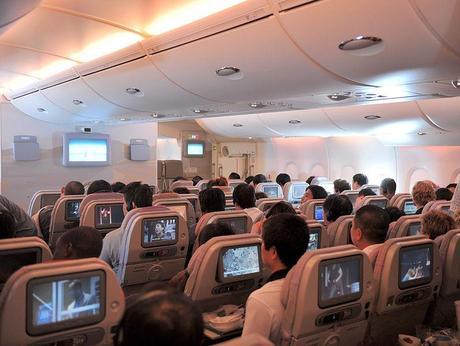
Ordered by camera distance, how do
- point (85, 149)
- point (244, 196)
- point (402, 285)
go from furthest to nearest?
point (85, 149) → point (244, 196) → point (402, 285)

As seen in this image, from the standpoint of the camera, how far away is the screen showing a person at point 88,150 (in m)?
10.3

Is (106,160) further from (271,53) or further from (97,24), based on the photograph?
(271,53)

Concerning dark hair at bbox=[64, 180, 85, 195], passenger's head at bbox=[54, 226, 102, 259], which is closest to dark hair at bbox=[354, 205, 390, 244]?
passenger's head at bbox=[54, 226, 102, 259]

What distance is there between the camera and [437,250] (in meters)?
2.99

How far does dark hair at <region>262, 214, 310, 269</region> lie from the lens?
2613mm

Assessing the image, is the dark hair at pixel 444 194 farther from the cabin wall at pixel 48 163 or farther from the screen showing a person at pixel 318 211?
the cabin wall at pixel 48 163

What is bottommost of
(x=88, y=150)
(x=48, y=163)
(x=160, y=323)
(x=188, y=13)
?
(x=160, y=323)

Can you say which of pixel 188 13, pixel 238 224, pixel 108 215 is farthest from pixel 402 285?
pixel 108 215

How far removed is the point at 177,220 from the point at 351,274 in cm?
203

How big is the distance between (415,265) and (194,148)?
1296 centimetres

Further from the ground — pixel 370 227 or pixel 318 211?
pixel 370 227

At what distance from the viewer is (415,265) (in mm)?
2863

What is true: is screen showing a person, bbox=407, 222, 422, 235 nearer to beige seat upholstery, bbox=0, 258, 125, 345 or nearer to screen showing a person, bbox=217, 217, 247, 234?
screen showing a person, bbox=217, 217, 247, 234

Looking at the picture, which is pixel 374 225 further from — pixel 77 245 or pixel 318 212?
pixel 318 212
